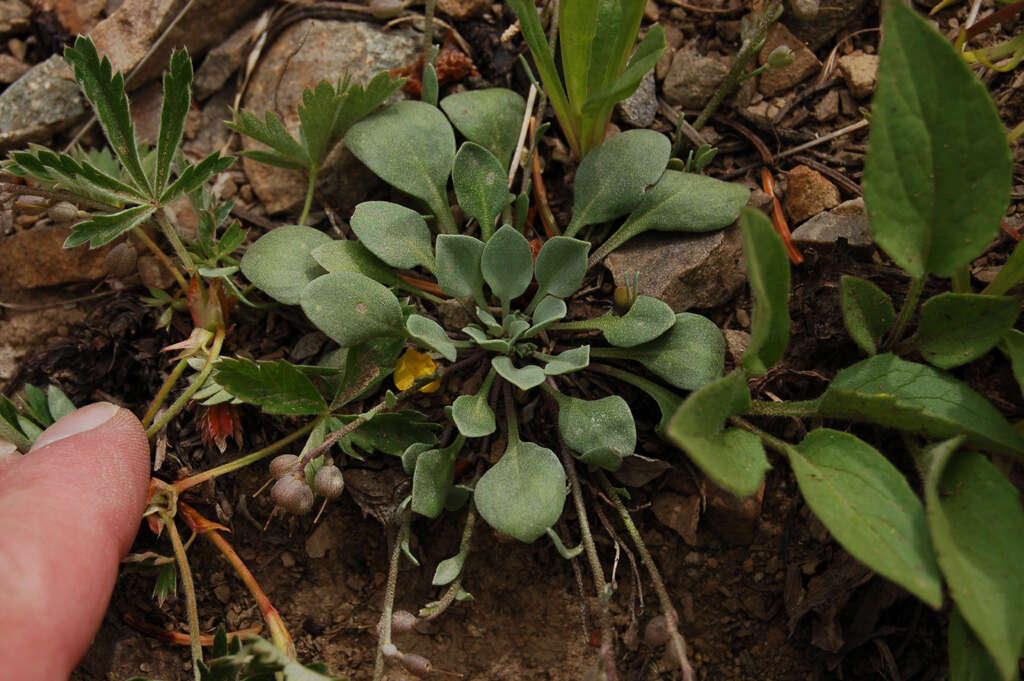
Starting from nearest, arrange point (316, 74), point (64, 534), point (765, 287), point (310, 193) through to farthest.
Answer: point (765, 287), point (64, 534), point (310, 193), point (316, 74)

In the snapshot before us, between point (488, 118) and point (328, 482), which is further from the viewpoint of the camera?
point (488, 118)

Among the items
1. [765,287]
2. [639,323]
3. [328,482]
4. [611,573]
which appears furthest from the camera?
[611,573]

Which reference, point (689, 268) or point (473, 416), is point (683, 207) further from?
point (473, 416)

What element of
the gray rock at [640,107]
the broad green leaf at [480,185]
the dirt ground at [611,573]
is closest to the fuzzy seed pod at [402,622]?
the dirt ground at [611,573]

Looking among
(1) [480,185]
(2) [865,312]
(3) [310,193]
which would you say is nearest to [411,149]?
(1) [480,185]

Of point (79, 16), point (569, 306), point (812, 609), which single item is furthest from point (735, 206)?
point (79, 16)

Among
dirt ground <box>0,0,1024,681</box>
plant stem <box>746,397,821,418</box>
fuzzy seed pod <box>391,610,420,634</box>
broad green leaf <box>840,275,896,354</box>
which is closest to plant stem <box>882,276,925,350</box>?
broad green leaf <box>840,275,896,354</box>
